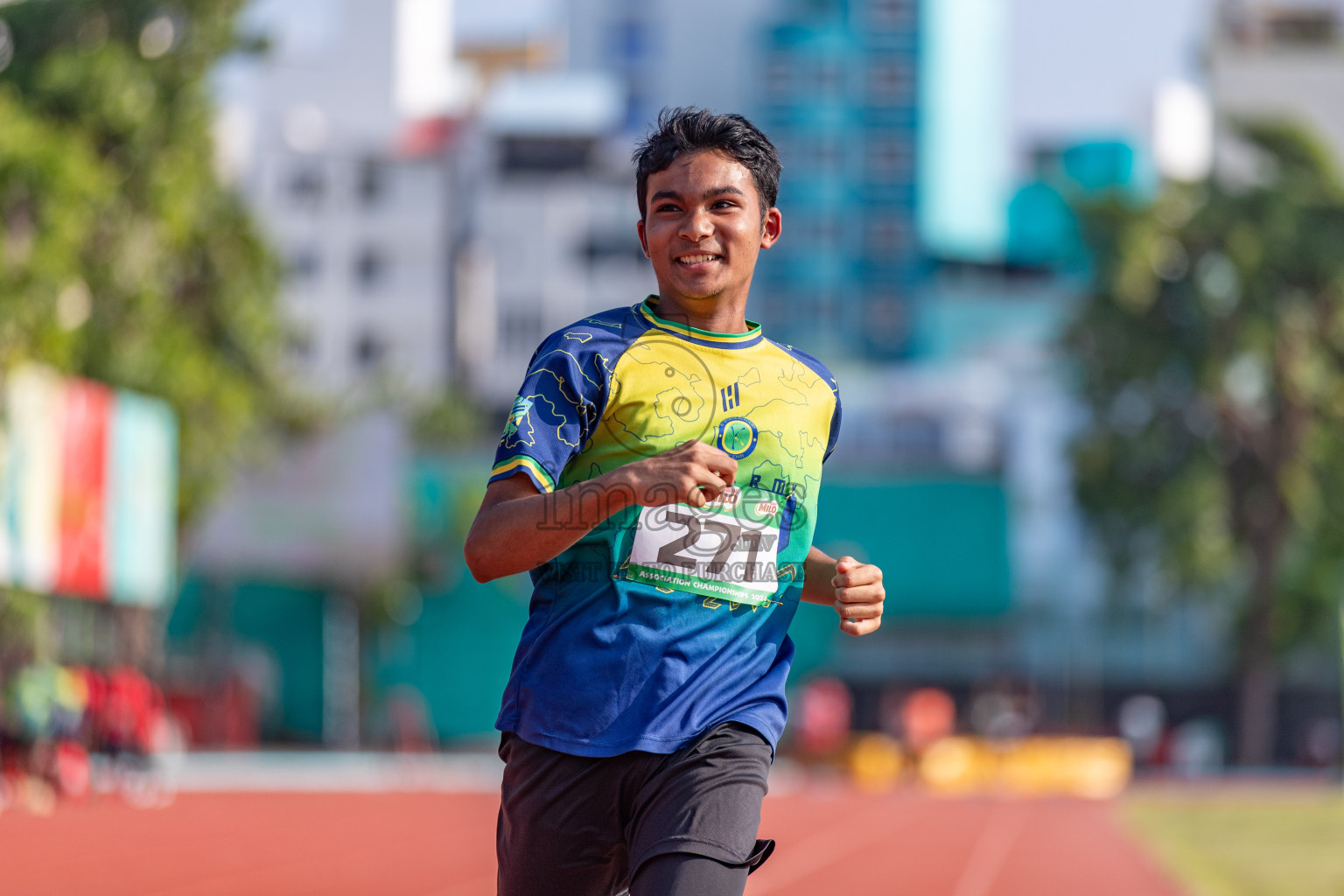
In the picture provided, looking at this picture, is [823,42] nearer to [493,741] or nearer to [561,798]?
[493,741]

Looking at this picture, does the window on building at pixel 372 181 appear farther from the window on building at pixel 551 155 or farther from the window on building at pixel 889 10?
the window on building at pixel 889 10

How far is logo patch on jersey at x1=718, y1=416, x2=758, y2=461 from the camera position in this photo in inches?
121

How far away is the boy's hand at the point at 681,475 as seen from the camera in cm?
280

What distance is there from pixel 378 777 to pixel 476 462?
12.8 metres

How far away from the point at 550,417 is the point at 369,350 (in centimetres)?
6757

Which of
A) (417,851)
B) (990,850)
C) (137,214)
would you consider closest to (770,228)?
(417,851)

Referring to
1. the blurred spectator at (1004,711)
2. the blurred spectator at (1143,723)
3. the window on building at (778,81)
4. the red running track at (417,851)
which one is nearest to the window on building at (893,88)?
the window on building at (778,81)

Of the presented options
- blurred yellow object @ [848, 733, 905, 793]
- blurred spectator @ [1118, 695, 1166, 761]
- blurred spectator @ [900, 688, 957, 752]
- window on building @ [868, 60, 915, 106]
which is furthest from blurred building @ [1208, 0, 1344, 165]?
blurred yellow object @ [848, 733, 905, 793]

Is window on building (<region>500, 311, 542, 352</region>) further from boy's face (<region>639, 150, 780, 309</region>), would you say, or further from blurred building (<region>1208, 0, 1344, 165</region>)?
boy's face (<region>639, 150, 780, 309</region>)

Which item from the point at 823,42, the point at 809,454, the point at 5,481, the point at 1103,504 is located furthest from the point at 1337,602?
the point at 823,42

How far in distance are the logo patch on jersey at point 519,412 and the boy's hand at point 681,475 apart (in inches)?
7.7

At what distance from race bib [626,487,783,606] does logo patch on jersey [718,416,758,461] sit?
6 cm

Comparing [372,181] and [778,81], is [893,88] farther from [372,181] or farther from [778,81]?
[372,181]

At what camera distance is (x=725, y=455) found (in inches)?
112
